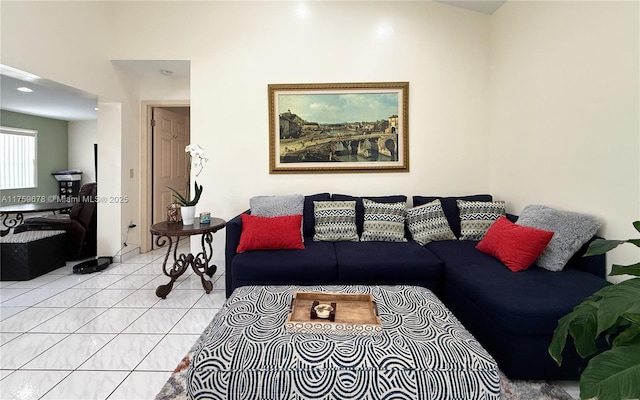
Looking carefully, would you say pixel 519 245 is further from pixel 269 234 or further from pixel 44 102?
pixel 44 102

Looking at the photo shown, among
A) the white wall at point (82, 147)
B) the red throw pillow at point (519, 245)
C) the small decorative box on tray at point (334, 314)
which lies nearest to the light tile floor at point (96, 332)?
the small decorative box on tray at point (334, 314)

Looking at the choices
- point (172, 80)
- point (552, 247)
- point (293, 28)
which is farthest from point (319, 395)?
point (172, 80)

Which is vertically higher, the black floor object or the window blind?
the window blind

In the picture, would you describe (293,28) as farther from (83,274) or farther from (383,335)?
(83,274)

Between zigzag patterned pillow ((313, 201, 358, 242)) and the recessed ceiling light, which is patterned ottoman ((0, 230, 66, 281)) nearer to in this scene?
the recessed ceiling light

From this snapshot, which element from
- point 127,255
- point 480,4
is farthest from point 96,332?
point 480,4

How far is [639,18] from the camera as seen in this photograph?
1808 millimetres

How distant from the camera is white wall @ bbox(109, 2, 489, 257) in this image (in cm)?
339

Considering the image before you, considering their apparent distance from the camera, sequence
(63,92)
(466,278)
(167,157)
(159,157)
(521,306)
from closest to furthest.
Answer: (521,306) → (466,278) → (63,92) → (159,157) → (167,157)

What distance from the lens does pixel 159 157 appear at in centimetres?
436

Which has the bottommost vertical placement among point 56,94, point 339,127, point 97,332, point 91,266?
point 97,332

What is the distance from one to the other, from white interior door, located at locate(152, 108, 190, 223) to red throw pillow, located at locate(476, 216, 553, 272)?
3.88 m

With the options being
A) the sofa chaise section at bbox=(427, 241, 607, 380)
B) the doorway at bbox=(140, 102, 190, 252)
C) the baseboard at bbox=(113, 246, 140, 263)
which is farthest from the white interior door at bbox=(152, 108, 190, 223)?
the sofa chaise section at bbox=(427, 241, 607, 380)

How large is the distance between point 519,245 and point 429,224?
0.88 metres
